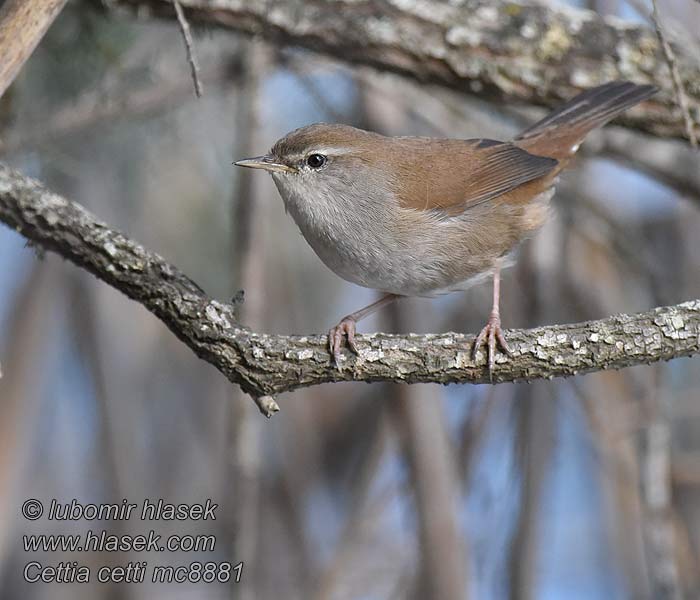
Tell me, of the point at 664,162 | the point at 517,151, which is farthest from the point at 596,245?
the point at 517,151

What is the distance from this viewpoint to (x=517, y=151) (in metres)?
3.94

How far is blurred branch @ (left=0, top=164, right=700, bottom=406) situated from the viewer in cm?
265

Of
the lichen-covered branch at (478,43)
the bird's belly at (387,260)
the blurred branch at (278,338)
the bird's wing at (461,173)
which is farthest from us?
the lichen-covered branch at (478,43)

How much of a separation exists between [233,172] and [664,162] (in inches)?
102

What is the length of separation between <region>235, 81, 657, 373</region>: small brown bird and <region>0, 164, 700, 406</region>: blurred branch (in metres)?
0.51

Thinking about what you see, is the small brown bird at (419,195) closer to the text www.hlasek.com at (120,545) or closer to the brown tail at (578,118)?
the brown tail at (578,118)

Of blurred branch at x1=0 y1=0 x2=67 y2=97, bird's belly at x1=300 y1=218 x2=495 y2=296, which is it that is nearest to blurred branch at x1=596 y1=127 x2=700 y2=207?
bird's belly at x1=300 y1=218 x2=495 y2=296

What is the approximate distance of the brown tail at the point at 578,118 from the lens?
12.2ft

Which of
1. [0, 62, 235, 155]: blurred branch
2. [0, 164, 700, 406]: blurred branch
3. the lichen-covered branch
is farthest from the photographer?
[0, 62, 235, 155]: blurred branch

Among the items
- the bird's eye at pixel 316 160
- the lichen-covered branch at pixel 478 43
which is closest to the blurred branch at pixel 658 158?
the lichen-covered branch at pixel 478 43

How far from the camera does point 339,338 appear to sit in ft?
9.11

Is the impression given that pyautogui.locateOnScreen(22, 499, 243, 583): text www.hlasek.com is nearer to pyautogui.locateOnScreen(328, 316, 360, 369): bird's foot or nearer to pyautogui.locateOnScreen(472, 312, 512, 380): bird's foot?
pyautogui.locateOnScreen(328, 316, 360, 369): bird's foot

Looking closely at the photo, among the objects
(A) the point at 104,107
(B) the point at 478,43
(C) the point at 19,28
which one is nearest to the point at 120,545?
(A) the point at 104,107

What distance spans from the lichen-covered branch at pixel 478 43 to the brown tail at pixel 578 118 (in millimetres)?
139
